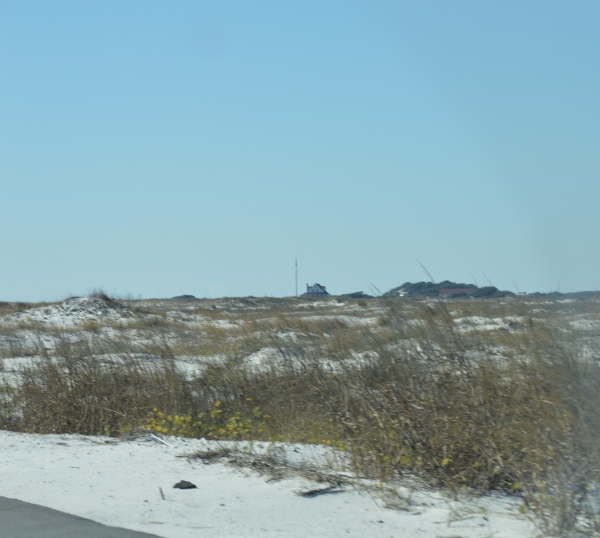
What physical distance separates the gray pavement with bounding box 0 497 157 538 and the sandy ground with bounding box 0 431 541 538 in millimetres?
121

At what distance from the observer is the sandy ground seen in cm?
607

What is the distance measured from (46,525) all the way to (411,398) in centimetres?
330

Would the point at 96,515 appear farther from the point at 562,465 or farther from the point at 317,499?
the point at 562,465

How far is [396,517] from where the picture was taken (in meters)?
6.25

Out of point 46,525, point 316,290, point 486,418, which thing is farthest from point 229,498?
point 316,290

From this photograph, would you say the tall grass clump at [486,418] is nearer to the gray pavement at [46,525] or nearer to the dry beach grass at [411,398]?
the dry beach grass at [411,398]

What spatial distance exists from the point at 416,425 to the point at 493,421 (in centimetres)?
68

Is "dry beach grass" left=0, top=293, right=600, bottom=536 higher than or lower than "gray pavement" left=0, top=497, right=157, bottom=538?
higher

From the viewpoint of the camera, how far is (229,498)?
6992 mm

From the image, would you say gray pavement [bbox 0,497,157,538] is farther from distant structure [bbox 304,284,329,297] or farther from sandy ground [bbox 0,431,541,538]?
distant structure [bbox 304,284,329,297]

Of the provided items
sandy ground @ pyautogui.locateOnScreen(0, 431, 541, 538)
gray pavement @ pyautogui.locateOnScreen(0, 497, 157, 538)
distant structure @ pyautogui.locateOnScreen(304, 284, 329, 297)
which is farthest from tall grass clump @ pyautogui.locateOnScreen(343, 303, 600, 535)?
distant structure @ pyautogui.locateOnScreen(304, 284, 329, 297)

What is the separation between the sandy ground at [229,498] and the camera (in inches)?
239

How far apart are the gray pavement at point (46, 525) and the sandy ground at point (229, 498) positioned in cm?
12

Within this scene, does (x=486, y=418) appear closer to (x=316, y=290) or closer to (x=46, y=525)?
(x=46, y=525)
